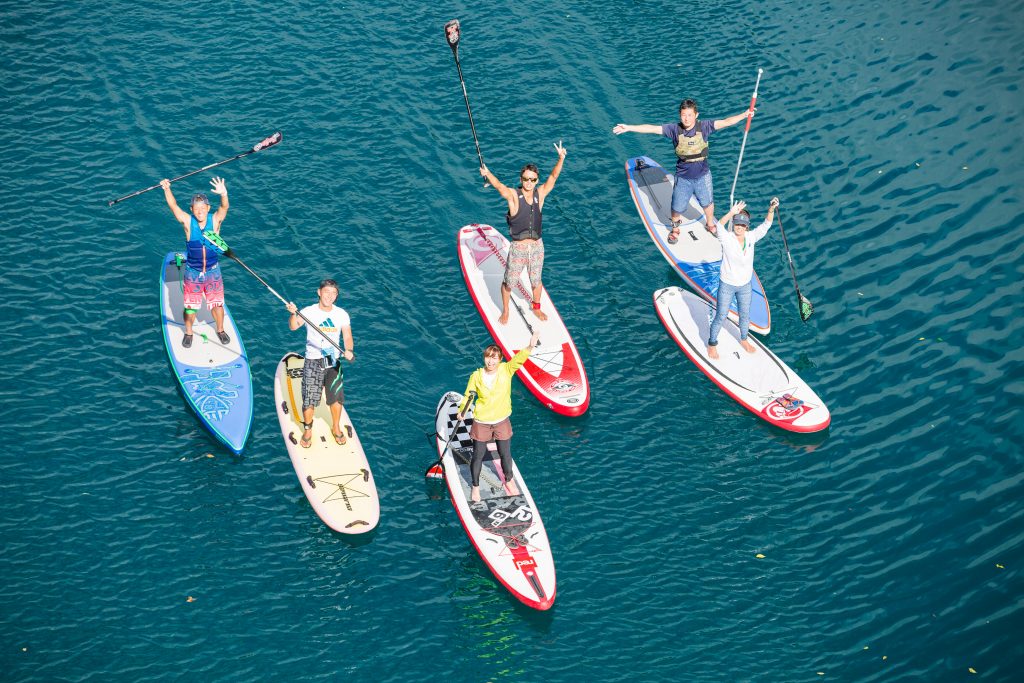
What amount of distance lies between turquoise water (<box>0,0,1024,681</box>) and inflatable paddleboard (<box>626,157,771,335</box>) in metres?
0.50

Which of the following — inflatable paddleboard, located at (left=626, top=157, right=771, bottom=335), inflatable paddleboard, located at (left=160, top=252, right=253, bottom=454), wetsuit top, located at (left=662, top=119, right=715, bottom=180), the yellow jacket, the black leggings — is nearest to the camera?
the yellow jacket

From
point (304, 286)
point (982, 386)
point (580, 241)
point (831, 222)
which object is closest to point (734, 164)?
point (831, 222)

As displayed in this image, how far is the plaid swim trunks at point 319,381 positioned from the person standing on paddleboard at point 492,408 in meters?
2.46

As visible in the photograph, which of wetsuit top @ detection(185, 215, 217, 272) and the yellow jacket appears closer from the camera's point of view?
the yellow jacket

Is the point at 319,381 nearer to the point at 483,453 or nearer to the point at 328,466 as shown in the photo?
the point at 328,466

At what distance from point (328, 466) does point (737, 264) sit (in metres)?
9.04

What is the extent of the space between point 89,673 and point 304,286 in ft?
34.0

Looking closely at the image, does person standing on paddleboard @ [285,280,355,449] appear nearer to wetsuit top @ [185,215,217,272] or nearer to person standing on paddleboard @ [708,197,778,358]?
wetsuit top @ [185,215,217,272]

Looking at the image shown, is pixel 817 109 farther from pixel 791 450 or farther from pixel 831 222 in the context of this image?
pixel 791 450

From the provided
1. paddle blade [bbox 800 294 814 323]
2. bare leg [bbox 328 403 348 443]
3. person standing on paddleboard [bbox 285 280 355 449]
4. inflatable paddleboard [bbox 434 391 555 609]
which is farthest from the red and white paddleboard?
paddle blade [bbox 800 294 814 323]

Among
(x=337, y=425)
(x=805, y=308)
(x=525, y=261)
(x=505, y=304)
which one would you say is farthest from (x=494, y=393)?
(x=805, y=308)

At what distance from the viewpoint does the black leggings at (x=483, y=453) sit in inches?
869

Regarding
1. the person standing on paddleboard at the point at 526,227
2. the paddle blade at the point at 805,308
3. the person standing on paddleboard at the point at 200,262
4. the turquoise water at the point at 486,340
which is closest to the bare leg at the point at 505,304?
the person standing on paddleboard at the point at 526,227

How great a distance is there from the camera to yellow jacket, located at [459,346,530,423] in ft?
69.9
